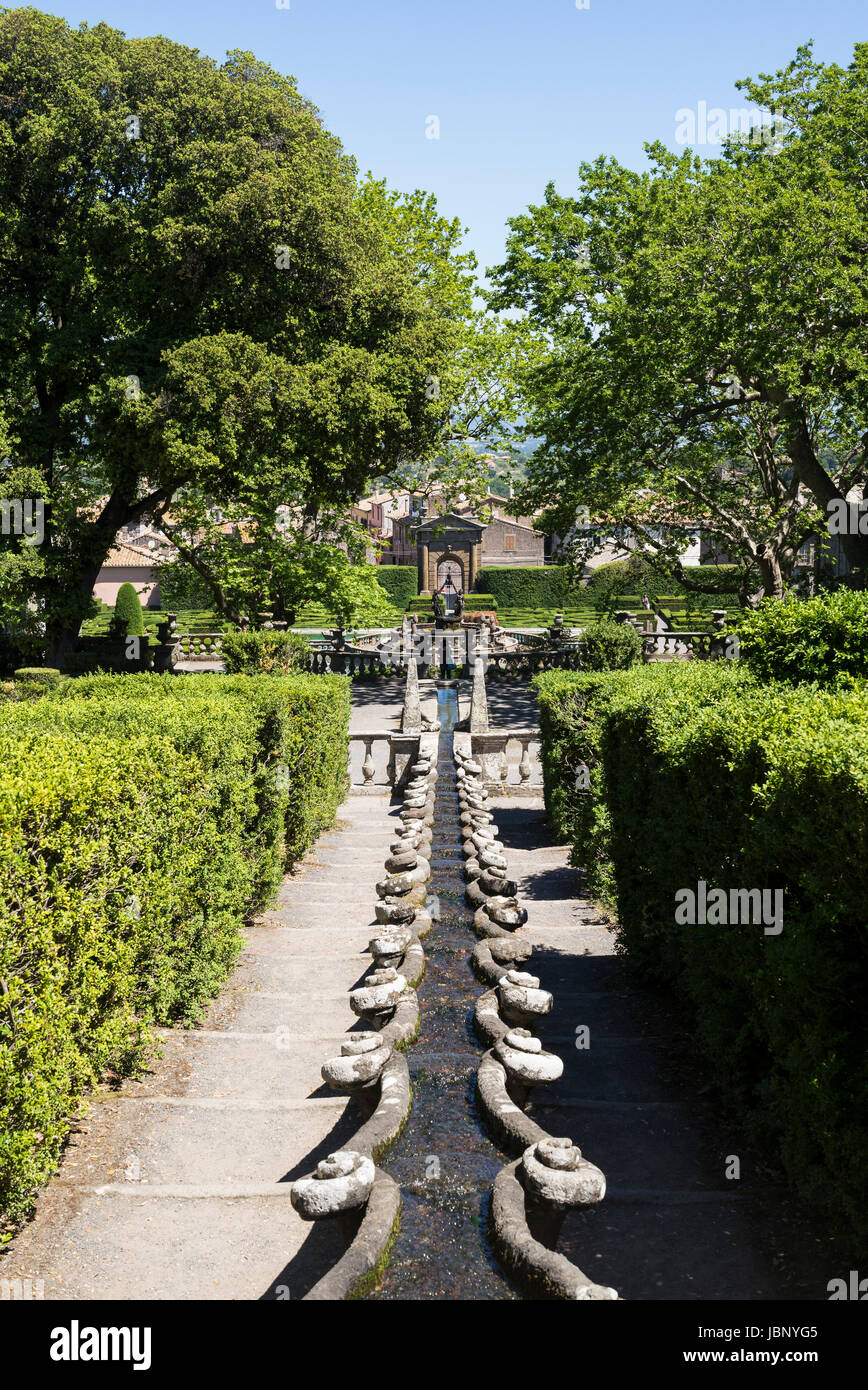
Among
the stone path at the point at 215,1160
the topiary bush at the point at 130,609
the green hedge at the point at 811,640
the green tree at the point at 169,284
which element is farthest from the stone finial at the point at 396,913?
the topiary bush at the point at 130,609

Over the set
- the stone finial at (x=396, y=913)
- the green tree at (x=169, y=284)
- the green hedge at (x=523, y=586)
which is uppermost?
the green tree at (x=169, y=284)

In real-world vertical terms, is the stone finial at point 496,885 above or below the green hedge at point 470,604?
below

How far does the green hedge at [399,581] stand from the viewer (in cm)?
6569

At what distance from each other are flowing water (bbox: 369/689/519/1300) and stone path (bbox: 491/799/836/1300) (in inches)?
26.2

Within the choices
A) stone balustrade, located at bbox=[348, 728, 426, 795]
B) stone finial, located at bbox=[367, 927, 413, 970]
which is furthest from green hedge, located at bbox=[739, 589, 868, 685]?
stone balustrade, located at bbox=[348, 728, 426, 795]

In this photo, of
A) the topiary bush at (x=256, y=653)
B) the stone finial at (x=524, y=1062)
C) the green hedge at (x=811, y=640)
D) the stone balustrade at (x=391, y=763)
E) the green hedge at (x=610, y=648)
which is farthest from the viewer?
the stone balustrade at (x=391, y=763)

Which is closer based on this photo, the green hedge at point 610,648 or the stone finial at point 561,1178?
the stone finial at point 561,1178

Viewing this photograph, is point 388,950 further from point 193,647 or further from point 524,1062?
point 193,647

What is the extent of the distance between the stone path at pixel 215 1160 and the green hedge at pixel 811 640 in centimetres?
444

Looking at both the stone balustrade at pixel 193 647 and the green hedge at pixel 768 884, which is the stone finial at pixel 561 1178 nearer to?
the green hedge at pixel 768 884

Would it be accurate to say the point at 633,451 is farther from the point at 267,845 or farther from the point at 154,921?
the point at 154,921

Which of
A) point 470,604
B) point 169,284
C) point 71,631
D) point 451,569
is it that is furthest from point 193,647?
point 451,569
